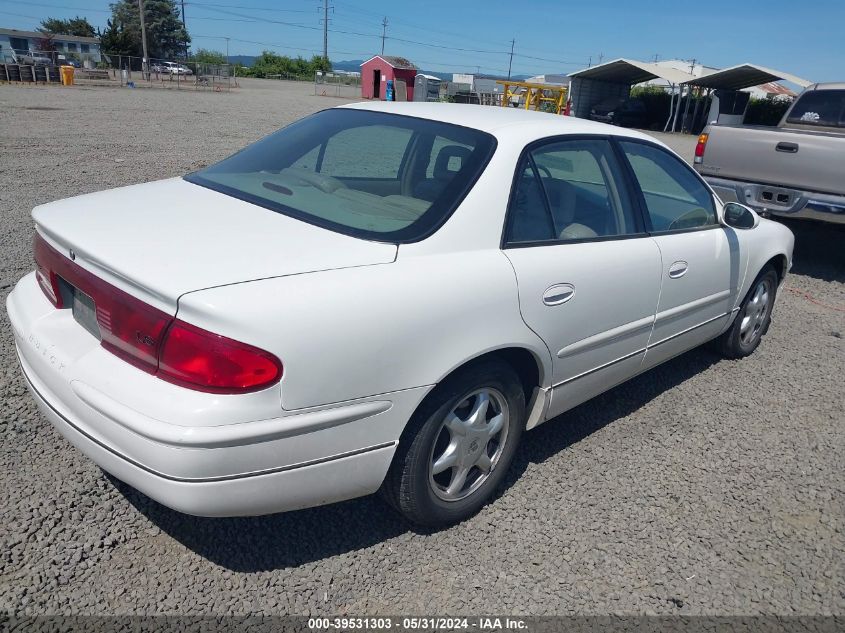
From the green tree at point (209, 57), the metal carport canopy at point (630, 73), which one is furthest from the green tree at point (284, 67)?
the metal carport canopy at point (630, 73)

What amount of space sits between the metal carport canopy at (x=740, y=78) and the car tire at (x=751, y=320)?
26.5m

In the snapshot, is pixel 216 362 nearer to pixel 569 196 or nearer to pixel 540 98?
pixel 569 196

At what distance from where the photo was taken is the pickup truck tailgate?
667 centimetres

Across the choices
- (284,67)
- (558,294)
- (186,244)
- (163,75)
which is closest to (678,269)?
(558,294)

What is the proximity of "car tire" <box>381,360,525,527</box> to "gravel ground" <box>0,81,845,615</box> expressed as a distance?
0.16 meters

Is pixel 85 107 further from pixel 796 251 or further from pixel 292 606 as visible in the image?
pixel 292 606

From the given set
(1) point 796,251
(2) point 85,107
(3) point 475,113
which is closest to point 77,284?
(3) point 475,113

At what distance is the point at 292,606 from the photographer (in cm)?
234

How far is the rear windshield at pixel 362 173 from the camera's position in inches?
102

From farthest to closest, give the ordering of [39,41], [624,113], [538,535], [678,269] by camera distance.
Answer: [39,41]
[624,113]
[678,269]
[538,535]

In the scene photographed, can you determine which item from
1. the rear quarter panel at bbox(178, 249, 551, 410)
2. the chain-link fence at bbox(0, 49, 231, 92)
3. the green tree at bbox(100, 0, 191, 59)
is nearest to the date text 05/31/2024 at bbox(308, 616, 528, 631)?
the rear quarter panel at bbox(178, 249, 551, 410)

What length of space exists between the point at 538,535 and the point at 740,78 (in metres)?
32.5

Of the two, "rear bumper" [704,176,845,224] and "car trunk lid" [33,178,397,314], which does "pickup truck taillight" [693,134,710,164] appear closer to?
"rear bumper" [704,176,845,224]

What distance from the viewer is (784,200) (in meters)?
7.05
